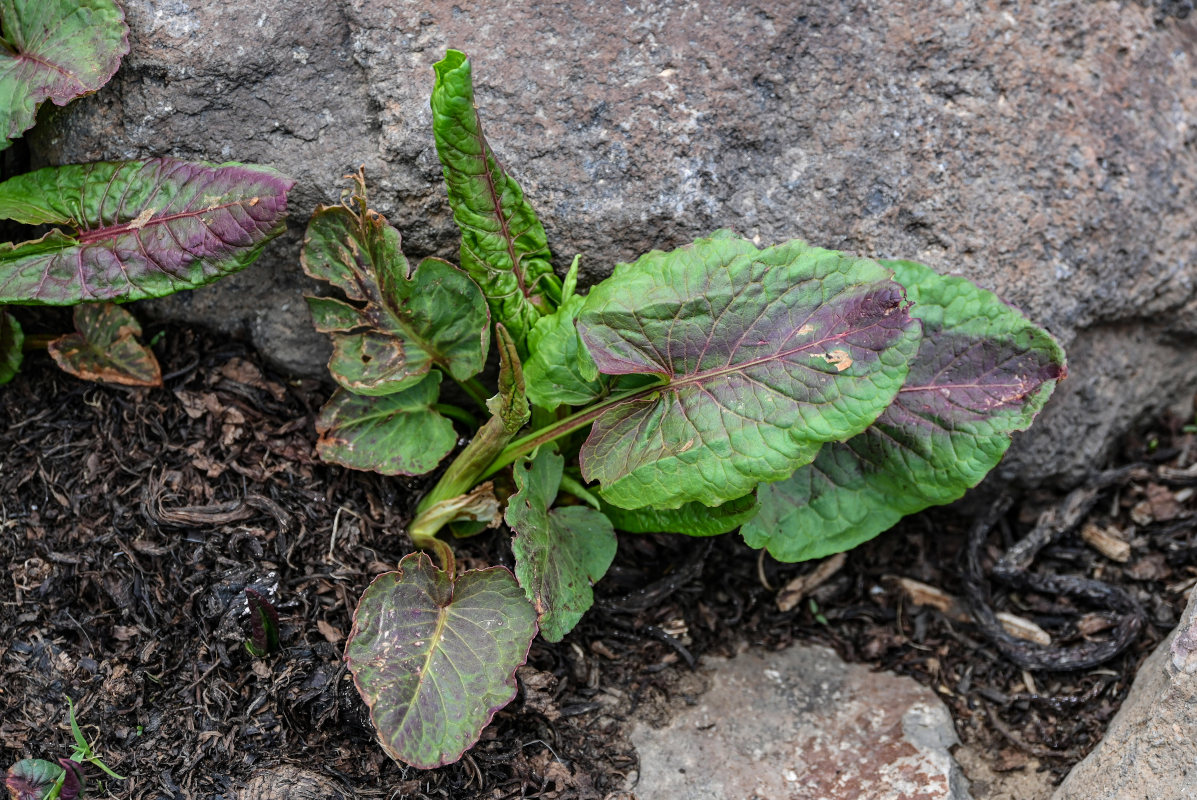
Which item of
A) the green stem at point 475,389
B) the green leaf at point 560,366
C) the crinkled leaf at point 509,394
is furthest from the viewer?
the green stem at point 475,389

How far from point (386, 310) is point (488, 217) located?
38 centimetres

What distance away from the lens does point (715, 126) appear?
2531mm

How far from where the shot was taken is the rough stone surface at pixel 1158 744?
1.98m

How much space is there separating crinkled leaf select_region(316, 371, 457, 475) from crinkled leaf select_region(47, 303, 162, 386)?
496mm

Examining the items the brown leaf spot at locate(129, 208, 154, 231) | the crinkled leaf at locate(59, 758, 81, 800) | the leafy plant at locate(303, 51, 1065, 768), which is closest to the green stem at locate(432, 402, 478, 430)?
the leafy plant at locate(303, 51, 1065, 768)

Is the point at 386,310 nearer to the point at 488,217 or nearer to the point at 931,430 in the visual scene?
the point at 488,217

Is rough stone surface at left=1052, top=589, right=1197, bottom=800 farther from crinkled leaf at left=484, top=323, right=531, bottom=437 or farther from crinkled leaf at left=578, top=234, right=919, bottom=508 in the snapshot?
crinkled leaf at left=484, top=323, right=531, bottom=437

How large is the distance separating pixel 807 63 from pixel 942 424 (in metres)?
1.04

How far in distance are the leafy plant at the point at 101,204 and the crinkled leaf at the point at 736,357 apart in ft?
2.93

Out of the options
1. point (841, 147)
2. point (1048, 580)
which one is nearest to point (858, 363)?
point (841, 147)

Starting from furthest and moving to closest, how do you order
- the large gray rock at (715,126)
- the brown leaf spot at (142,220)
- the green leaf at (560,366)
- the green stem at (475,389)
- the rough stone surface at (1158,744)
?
1. the green stem at (475,389)
2. the large gray rock at (715,126)
3. the brown leaf spot at (142,220)
4. the green leaf at (560,366)
5. the rough stone surface at (1158,744)

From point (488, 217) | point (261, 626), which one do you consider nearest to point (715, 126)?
point (488, 217)

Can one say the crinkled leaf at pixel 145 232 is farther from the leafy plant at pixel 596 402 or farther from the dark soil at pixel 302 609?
the dark soil at pixel 302 609

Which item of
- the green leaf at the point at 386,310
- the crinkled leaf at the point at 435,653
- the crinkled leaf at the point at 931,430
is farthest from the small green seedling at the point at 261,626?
the crinkled leaf at the point at 931,430
